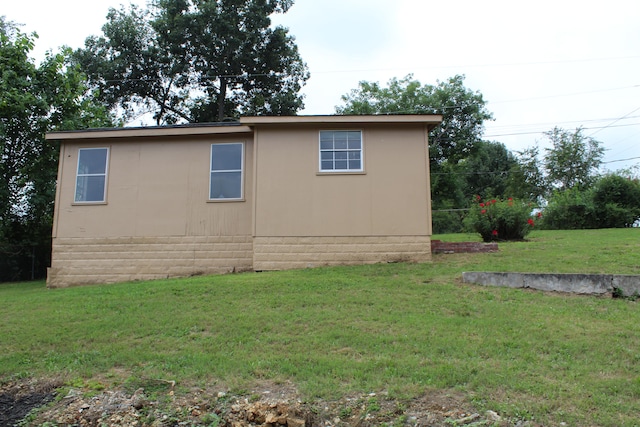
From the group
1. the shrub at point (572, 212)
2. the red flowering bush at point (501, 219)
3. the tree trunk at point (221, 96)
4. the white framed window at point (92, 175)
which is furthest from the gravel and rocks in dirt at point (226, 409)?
the tree trunk at point (221, 96)

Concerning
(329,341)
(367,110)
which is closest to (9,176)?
(329,341)

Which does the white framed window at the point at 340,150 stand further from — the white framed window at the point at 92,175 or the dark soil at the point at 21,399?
the dark soil at the point at 21,399

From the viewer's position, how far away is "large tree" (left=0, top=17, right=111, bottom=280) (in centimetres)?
1628

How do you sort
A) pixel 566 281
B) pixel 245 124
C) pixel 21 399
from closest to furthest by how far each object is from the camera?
pixel 21 399 → pixel 566 281 → pixel 245 124

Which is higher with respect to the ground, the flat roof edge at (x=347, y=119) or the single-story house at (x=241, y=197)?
the flat roof edge at (x=347, y=119)

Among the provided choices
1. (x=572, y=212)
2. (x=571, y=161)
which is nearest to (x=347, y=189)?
(x=572, y=212)

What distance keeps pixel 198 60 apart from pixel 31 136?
12212mm

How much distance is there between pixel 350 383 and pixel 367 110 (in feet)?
94.0

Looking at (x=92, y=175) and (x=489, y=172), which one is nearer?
(x=92, y=175)

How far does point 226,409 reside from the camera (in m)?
4.03

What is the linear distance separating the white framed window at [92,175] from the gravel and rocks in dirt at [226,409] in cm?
819

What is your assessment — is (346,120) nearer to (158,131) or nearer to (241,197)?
(241,197)

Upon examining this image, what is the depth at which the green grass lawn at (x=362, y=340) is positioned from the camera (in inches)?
163

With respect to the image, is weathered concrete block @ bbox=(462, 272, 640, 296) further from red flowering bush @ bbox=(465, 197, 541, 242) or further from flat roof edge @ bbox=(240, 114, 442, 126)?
red flowering bush @ bbox=(465, 197, 541, 242)
